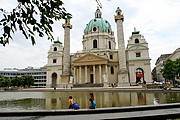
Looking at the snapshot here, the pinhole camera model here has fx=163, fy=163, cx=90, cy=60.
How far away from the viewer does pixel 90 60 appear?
58375mm

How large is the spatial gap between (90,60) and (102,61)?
4350 millimetres

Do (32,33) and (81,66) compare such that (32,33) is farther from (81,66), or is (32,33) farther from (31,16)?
(81,66)

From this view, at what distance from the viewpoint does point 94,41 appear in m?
67.1

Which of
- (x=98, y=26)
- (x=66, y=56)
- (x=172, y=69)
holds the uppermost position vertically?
(x=98, y=26)

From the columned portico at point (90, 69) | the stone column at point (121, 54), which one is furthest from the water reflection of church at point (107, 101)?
the columned portico at point (90, 69)

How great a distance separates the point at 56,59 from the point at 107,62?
23.1m

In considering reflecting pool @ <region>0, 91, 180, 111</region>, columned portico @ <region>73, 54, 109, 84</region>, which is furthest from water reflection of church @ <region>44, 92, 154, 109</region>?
columned portico @ <region>73, 54, 109, 84</region>

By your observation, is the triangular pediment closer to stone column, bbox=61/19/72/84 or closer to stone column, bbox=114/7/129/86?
stone column, bbox=61/19/72/84

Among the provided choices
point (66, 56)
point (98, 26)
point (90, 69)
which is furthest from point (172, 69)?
point (66, 56)

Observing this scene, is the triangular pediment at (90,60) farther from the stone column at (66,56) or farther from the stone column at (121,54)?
the stone column at (121,54)

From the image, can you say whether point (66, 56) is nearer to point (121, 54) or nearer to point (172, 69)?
point (121, 54)

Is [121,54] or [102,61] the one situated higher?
[121,54]

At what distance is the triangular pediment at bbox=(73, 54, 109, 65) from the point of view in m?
57.4

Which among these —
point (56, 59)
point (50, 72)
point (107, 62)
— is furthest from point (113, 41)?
point (50, 72)
